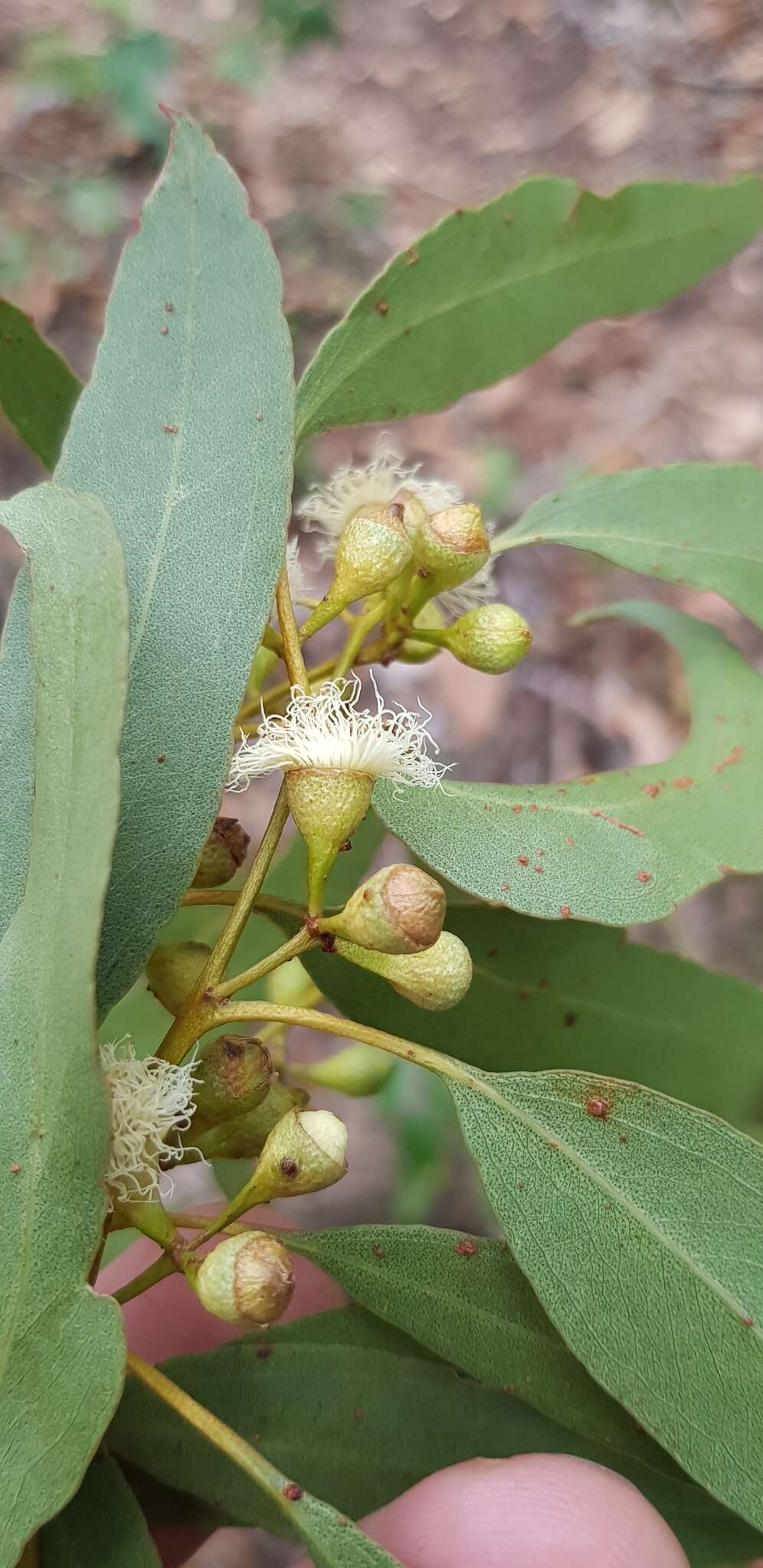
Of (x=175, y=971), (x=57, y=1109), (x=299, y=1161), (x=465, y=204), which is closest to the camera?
(x=57, y=1109)

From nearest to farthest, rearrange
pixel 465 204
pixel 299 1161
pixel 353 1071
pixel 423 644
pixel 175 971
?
pixel 299 1161
pixel 175 971
pixel 423 644
pixel 353 1071
pixel 465 204

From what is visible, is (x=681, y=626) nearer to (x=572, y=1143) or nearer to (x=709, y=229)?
(x=709, y=229)

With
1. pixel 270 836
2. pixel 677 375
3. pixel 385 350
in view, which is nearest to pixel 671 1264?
pixel 270 836

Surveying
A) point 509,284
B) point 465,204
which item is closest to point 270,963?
point 509,284

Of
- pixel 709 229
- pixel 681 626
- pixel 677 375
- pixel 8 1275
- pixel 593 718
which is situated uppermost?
pixel 709 229

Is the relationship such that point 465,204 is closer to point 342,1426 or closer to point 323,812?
point 323,812

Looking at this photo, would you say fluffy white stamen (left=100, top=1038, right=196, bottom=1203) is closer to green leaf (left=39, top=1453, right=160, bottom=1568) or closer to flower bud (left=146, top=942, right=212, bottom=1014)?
flower bud (left=146, top=942, right=212, bottom=1014)
